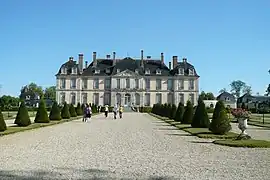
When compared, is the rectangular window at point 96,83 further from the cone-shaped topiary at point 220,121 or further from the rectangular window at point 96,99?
the cone-shaped topiary at point 220,121

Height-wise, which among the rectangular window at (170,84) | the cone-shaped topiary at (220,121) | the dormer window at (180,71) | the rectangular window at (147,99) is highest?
the dormer window at (180,71)

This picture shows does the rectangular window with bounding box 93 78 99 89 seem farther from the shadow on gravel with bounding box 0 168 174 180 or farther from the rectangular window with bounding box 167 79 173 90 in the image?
the shadow on gravel with bounding box 0 168 174 180

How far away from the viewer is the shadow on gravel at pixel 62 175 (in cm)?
627

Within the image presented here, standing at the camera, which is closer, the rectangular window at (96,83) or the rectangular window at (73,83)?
the rectangular window at (73,83)

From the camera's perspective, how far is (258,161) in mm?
8375

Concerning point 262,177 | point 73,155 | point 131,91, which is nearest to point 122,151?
point 73,155

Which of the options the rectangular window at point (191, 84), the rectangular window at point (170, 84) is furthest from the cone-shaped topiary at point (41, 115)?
the rectangular window at point (191, 84)

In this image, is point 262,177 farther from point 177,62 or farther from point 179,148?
point 177,62

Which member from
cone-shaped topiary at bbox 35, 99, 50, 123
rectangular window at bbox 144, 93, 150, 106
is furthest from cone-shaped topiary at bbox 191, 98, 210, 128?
rectangular window at bbox 144, 93, 150, 106

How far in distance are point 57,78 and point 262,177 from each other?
66.7 m

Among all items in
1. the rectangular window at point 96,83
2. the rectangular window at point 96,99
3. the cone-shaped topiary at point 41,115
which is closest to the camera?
the cone-shaped topiary at point 41,115

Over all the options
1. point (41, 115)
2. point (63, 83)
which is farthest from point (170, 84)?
point (41, 115)

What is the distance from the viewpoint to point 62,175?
21.4 feet

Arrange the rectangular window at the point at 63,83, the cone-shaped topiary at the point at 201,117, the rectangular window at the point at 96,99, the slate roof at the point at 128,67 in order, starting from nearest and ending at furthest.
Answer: the cone-shaped topiary at the point at 201,117 < the rectangular window at the point at 63,83 < the slate roof at the point at 128,67 < the rectangular window at the point at 96,99
